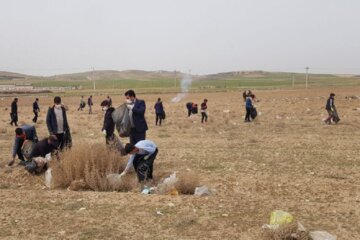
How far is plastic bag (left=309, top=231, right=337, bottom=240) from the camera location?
578 centimetres

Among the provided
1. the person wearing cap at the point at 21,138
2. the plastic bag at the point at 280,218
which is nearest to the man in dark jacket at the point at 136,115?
the person wearing cap at the point at 21,138

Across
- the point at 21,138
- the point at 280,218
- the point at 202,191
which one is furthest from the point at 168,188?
the point at 21,138

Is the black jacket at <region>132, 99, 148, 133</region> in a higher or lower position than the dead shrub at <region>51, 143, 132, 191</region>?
higher

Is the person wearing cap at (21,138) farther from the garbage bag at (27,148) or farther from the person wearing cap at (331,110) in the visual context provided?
the person wearing cap at (331,110)

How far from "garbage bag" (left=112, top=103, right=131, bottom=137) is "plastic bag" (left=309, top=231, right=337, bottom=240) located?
483 cm

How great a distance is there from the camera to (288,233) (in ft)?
19.0

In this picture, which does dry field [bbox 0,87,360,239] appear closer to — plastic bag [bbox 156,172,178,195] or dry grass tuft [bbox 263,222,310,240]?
dry grass tuft [bbox 263,222,310,240]

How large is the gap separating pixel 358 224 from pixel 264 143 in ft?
28.4

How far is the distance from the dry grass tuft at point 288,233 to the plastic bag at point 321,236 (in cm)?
7

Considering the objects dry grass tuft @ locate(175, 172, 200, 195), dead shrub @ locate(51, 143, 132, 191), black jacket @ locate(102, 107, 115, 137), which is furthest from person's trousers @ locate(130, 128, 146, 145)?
dry grass tuft @ locate(175, 172, 200, 195)

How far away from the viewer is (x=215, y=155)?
12.6m

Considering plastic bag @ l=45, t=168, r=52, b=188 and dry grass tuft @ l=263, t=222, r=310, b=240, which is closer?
dry grass tuft @ l=263, t=222, r=310, b=240

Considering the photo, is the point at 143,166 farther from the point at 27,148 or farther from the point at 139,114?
the point at 27,148

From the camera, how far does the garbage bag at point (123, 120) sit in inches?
380
